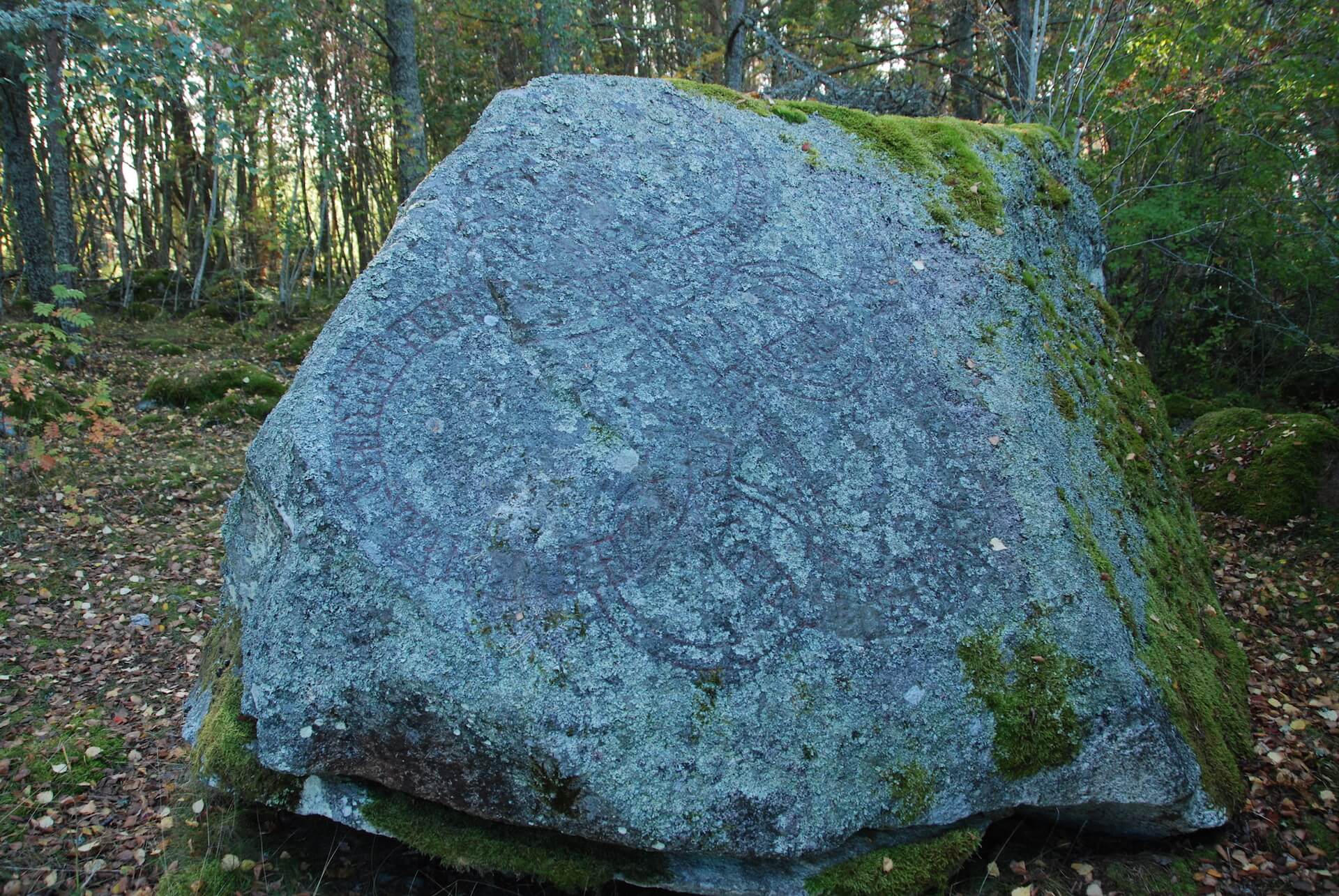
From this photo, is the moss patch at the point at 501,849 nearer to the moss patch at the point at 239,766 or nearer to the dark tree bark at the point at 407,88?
the moss patch at the point at 239,766

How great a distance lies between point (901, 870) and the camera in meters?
2.70

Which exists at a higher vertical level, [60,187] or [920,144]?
[60,187]

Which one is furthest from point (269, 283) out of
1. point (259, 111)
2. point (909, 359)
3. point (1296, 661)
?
point (1296, 661)

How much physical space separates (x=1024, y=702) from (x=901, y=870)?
0.69 meters

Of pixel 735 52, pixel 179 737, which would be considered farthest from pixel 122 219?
pixel 179 737

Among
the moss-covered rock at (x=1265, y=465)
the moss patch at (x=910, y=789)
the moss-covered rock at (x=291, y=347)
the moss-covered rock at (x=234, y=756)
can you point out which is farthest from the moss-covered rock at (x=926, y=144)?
the moss-covered rock at (x=291, y=347)

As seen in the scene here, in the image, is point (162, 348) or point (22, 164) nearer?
point (22, 164)

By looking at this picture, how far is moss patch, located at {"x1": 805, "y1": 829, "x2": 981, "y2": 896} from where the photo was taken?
264cm

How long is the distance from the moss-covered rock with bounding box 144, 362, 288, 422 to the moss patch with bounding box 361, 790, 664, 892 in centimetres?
664

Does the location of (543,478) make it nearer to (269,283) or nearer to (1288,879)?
(1288,879)

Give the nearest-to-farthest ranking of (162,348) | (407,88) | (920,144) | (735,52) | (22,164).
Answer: (920,144) → (22,164) → (407,88) → (162,348) → (735,52)

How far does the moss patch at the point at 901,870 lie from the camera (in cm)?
264

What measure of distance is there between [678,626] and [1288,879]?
2.38 meters

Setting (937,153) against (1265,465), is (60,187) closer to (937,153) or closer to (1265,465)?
(937,153)
